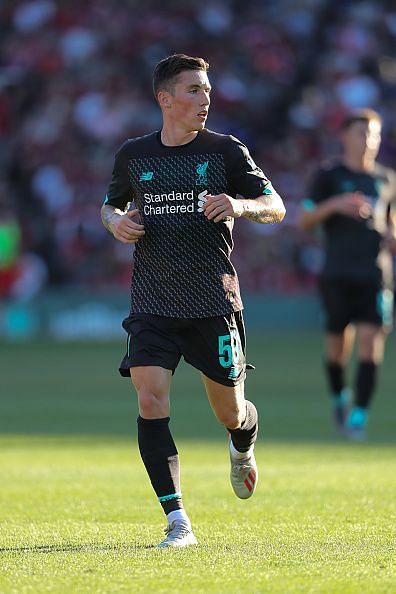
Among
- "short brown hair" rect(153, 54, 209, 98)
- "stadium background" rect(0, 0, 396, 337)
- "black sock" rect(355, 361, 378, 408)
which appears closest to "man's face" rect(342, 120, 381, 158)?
"black sock" rect(355, 361, 378, 408)

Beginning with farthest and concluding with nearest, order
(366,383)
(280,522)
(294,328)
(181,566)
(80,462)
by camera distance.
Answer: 1. (294,328)
2. (366,383)
3. (80,462)
4. (280,522)
5. (181,566)

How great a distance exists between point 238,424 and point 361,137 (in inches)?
202

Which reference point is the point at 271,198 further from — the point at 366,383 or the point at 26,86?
the point at 26,86

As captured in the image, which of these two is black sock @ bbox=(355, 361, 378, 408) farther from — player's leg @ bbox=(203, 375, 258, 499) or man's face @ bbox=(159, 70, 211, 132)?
man's face @ bbox=(159, 70, 211, 132)

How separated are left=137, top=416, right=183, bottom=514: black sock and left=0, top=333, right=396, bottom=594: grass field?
240 millimetres

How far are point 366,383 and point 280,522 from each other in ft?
15.0

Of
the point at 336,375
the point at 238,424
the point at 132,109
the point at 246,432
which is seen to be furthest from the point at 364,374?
the point at 132,109

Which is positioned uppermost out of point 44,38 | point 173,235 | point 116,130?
point 44,38

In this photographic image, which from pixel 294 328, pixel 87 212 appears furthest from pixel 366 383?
pixel 87 212

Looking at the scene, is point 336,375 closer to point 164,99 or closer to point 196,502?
point 196,502

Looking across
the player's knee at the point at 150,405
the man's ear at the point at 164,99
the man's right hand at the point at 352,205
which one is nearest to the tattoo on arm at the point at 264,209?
the man's ear at the point at 164,99

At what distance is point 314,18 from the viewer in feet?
83.4

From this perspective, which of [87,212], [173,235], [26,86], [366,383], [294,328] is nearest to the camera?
[173,235]

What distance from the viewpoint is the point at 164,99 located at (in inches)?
242
